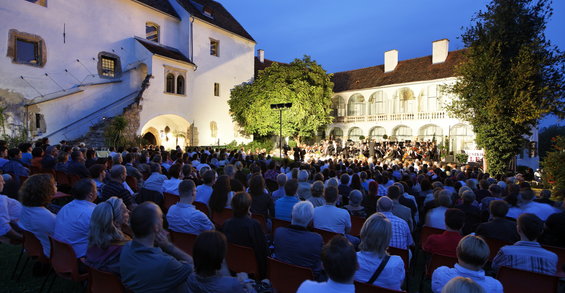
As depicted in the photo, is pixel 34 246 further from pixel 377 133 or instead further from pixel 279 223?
pixel 377 133

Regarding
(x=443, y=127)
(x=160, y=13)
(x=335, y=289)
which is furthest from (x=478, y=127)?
(x=160, y=13)

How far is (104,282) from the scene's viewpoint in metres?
2.53

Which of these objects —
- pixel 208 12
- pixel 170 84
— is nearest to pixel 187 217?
pixel 170 84

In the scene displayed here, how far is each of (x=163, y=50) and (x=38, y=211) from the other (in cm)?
2067

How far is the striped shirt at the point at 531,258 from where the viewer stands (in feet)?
10.6

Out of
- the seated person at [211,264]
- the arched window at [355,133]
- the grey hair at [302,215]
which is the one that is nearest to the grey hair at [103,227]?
the seated person at [211,264]

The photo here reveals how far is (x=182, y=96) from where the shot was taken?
23.1 m

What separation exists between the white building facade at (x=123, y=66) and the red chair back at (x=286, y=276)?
18.1 meters

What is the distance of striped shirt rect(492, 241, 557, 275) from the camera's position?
3.23 meters

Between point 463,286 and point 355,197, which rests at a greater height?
point 463,286

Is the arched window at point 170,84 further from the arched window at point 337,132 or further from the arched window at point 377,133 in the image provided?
the arched window at point 377,133

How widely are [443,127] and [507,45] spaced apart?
41.3 feet

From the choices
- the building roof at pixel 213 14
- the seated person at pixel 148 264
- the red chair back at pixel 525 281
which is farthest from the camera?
the building roof at pixel 213 14

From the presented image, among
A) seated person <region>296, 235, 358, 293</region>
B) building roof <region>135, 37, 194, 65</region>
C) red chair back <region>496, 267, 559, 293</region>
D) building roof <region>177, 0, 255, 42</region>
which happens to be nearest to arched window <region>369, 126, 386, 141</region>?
building roof <region>177, 0, 255, 42</region>
